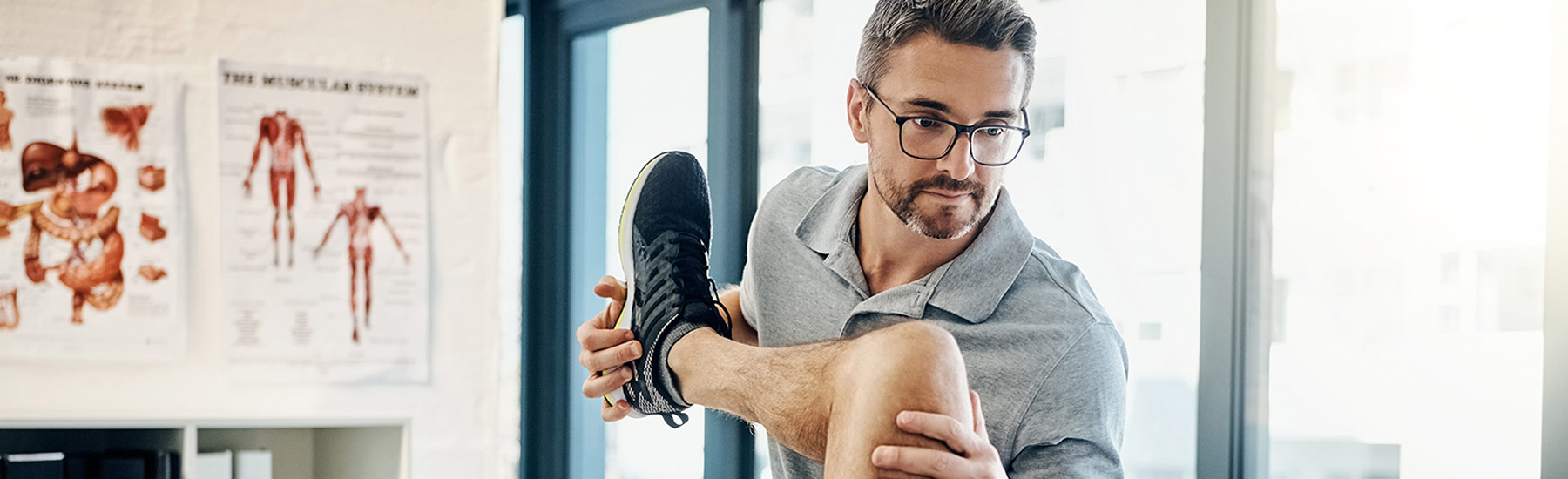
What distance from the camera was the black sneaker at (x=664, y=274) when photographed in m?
1.57

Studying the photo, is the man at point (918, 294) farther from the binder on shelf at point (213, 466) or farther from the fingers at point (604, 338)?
the binder on shelf at point (213, 466)

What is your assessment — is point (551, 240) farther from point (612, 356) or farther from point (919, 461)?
point (919, 461)

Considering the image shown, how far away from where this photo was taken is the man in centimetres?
139

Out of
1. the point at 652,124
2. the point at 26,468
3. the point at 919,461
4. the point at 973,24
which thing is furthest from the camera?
the point at 652,124

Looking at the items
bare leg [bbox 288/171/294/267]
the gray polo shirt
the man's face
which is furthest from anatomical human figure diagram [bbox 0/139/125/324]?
the man's face

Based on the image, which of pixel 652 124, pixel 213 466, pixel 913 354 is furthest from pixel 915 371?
pixel 652 124

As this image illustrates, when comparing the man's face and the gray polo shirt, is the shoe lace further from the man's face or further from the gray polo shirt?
the man's face

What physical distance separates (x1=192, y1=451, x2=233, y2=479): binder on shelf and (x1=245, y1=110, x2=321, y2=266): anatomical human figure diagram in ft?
1.37

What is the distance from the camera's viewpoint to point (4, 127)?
2.24 meters

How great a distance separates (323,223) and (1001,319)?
5.23 ft

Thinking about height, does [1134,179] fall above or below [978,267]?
above

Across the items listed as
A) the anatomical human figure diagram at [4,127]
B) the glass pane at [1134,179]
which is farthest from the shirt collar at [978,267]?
the anatomical human figure diagram at [4,127]

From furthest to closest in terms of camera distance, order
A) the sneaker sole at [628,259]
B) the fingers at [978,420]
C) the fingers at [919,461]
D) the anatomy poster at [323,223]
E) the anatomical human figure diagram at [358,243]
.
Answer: the anatomical human figure diagram at [358,243]
the anatomy poster at [323,223]
the sneaker sole at [628,259]
the fingers at [978,420]
the fingers at [919,461]

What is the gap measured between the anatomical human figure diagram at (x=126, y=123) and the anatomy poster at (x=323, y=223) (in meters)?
0.15
